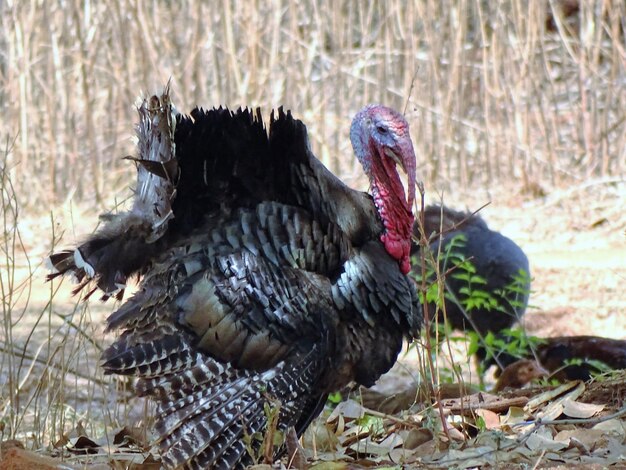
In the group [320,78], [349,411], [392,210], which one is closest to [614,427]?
[392,210]

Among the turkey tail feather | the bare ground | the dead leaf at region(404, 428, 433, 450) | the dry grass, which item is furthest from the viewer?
the dry grass

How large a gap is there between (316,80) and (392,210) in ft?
23.4

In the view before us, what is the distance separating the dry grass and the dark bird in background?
486 cm

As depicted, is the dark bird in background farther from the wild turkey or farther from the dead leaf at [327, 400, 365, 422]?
the dead leaf at [327, 400, 365, 422]

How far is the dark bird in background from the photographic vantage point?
6037 millimetres

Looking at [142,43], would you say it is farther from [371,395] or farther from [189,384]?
[189,384]

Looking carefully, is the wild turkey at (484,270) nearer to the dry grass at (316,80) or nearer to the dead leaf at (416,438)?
the dead leaf at (416,438)

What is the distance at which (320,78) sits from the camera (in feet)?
37.3

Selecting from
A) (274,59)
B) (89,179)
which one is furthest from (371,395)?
(89,179)

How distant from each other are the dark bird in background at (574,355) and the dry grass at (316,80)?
16.0 ft

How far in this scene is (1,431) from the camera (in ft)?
14.2

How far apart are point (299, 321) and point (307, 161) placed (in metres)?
0.71

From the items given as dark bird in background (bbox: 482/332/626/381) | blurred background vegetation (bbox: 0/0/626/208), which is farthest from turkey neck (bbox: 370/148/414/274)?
blurred background vegetation (bbox: 0/0/626/208)

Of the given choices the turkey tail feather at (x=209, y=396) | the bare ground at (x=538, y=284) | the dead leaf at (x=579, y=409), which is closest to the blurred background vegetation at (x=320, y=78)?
the bare ground at (x=538, y=284)
